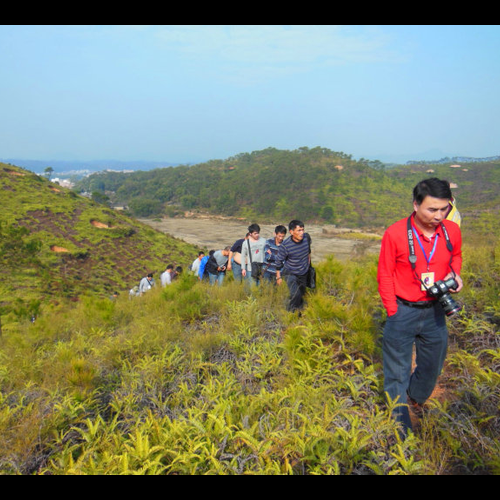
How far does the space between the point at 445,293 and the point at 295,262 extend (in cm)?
209

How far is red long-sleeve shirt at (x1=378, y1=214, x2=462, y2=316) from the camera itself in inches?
81.8

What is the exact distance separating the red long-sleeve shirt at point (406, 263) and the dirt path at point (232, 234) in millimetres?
28819

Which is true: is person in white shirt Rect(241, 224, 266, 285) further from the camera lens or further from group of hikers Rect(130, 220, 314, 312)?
the camera lens

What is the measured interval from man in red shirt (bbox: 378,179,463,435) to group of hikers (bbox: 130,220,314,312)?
70.7 inches

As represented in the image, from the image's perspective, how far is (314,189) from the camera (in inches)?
2564

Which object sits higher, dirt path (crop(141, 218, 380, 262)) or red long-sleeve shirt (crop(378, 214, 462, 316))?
red long-sleeve shirt (crop(378, 214, 462, 316))

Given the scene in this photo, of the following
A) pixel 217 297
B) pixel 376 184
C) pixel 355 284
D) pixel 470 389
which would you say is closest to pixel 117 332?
pixel 217 297

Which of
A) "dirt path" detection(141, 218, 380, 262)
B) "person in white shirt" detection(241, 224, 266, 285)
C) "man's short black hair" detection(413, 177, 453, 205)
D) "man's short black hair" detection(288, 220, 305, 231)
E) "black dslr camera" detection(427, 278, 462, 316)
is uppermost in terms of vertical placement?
"man's short black hair" detection(413, 177, 453, 205)

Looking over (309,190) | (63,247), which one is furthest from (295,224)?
(309,190)

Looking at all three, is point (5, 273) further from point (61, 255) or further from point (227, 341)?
point (227, 341)

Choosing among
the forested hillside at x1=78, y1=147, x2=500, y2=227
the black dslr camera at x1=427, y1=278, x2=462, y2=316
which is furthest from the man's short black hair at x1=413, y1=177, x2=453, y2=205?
the forested hillside at x1=78, y1=147, x2=500, y2=227

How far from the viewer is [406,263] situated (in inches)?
82.4

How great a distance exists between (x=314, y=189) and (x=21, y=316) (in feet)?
203

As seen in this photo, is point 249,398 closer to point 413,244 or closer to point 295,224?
point 413,244
